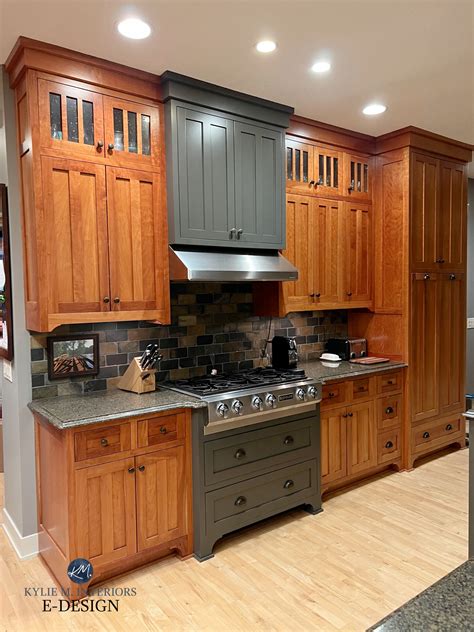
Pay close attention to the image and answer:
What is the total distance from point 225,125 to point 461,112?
1790 mm

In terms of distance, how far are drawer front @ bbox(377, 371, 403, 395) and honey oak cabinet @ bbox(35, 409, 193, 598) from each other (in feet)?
5.85

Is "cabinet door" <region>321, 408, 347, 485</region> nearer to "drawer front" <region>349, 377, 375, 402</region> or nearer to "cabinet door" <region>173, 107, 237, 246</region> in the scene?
"drawer front" <region>349, 377, 375, 402</region>

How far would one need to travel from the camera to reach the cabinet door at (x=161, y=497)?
2520 millimetres

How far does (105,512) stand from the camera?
2396mm

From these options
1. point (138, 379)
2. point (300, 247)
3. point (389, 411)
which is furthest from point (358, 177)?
point (138, 379)

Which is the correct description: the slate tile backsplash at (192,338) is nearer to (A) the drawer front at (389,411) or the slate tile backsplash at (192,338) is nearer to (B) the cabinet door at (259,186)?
(B) the cabinet door at (259,186)

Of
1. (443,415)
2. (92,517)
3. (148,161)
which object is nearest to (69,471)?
(92,517)

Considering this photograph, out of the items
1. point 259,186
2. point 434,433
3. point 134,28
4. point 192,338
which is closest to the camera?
point 134,28

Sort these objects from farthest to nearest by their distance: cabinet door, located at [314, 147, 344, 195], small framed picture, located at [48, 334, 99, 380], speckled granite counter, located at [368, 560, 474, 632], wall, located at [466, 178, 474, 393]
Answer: wall, located at [466, 178, 474, 393]
cabinet door, located at [314, 147, 344, 195]
small framed picture, located at [48, 334, 99, 380]
speckled granite counter, located at [368, 560, 474, 632]

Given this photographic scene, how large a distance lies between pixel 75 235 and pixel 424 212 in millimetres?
2901

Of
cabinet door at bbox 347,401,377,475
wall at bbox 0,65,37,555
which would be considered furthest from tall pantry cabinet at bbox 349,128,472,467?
wall at bbox 0,65,37,555

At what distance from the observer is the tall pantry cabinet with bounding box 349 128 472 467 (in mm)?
3957

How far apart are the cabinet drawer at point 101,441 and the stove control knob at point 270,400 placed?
0.86 metres

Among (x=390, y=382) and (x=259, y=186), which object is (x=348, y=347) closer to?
(x=390, y=382)
